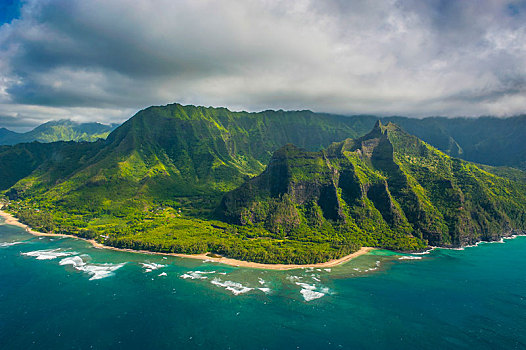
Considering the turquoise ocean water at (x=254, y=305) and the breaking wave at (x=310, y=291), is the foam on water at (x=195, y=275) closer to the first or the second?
the turquoise ocean water at (x=254, y=305)

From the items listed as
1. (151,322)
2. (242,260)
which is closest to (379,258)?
(242,260)

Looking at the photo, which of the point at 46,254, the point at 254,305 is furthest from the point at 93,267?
the point at 254,305

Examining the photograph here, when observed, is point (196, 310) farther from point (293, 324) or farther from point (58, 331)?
point (58, 331)

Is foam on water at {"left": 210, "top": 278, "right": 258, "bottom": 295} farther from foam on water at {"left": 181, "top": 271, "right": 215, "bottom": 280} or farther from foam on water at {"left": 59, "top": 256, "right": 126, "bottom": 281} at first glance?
foam on water at {"left": 59, "top": 256, "right": 126, "bottom": 281}

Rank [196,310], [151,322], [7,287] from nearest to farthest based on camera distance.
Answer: [151,322] → [196,310] → [7,287]

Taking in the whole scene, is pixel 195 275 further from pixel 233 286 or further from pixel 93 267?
pixel 93 267

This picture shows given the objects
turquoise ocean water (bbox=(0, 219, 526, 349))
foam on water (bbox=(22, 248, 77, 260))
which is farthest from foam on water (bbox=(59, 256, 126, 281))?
foam on water (bbox=(22, 248, 77, 260))
